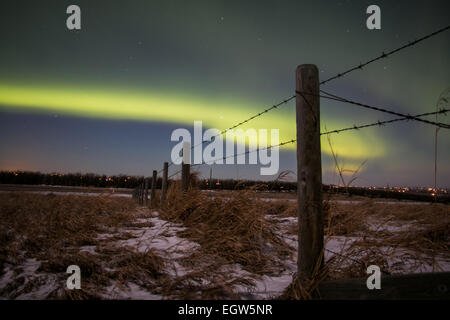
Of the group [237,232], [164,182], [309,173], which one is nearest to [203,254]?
[237,232]

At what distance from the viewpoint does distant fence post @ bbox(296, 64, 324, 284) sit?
1629 millimetres

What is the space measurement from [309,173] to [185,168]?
3803mm

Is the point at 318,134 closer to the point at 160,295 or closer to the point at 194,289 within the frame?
the point at 194,289

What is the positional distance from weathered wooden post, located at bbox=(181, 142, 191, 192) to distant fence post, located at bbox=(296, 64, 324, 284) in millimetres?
3581

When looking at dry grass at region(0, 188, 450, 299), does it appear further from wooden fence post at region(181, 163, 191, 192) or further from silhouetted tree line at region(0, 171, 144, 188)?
silhouetted tree line at region(0, 171, 144, 188)

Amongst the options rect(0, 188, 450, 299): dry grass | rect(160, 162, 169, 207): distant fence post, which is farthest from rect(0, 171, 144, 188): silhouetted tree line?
rect(0, 188, 450, 299): dry grass

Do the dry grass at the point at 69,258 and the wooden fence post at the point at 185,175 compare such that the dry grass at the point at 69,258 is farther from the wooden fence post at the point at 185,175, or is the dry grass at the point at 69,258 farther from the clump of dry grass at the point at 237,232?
the wooden fence post at the point at 185,175

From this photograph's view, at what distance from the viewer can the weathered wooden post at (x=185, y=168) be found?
505 cm

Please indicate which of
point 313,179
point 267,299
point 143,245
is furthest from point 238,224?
point 313,179

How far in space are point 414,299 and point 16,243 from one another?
3.74m

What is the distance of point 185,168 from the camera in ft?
17.0

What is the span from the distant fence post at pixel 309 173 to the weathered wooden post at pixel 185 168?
11.7ft

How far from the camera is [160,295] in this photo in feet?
5.63

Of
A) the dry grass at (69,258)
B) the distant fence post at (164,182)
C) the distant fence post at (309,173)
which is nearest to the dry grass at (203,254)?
the dry grass at (69,258)
